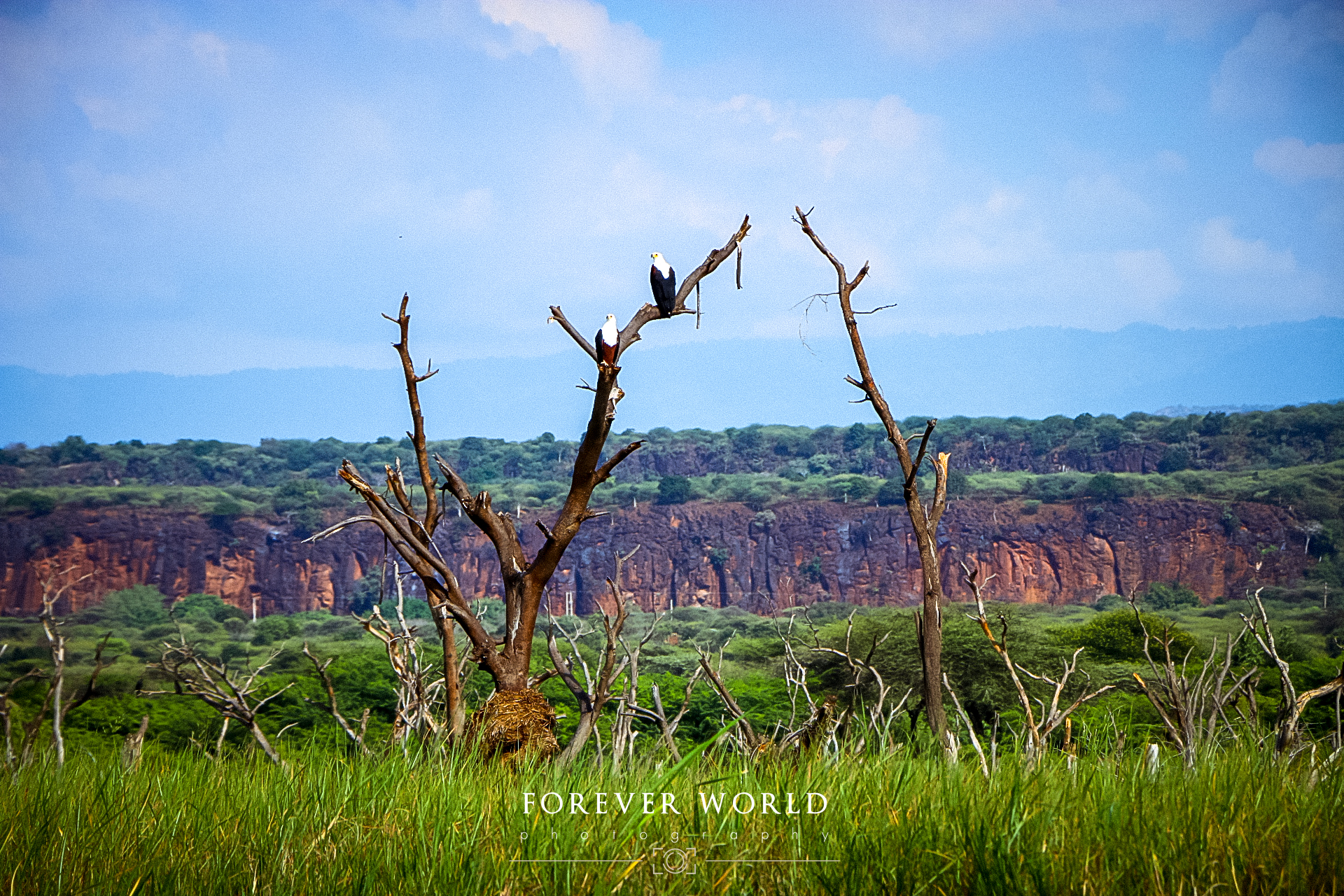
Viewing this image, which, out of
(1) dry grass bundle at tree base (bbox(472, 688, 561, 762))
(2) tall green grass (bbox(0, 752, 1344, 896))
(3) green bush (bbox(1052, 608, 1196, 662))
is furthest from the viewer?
(3) green bush (bbox(1052, 608, 1196, 662))

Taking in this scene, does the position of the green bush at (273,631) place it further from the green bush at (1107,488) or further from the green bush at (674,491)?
the green bush at (1107,488)

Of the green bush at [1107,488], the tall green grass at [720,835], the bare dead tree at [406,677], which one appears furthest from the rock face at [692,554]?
the tall green grass at [720,835]

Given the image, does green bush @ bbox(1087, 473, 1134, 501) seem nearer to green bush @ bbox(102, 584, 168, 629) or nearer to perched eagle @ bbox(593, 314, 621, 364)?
green bush @ bbox(102, 584, 168, 629)

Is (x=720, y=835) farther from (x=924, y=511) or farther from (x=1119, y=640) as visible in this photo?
(x=1119, y=640)

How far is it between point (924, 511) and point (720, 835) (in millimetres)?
3202

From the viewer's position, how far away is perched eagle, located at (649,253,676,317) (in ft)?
17.3

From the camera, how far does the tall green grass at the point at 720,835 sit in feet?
9.02

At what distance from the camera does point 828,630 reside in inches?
1388

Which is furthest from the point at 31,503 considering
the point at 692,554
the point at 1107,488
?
the point at 1107,488

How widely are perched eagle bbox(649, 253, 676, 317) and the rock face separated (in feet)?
237

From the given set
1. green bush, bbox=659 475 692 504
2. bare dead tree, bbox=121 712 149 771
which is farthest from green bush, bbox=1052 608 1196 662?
green bush, bbox=659 475 692 504

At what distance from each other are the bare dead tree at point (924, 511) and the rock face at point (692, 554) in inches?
2818

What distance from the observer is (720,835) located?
9.77ft

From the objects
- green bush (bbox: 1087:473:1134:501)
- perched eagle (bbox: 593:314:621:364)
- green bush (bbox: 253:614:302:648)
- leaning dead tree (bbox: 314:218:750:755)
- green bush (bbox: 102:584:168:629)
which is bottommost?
green bush (bbox: 102:584:168:629)
